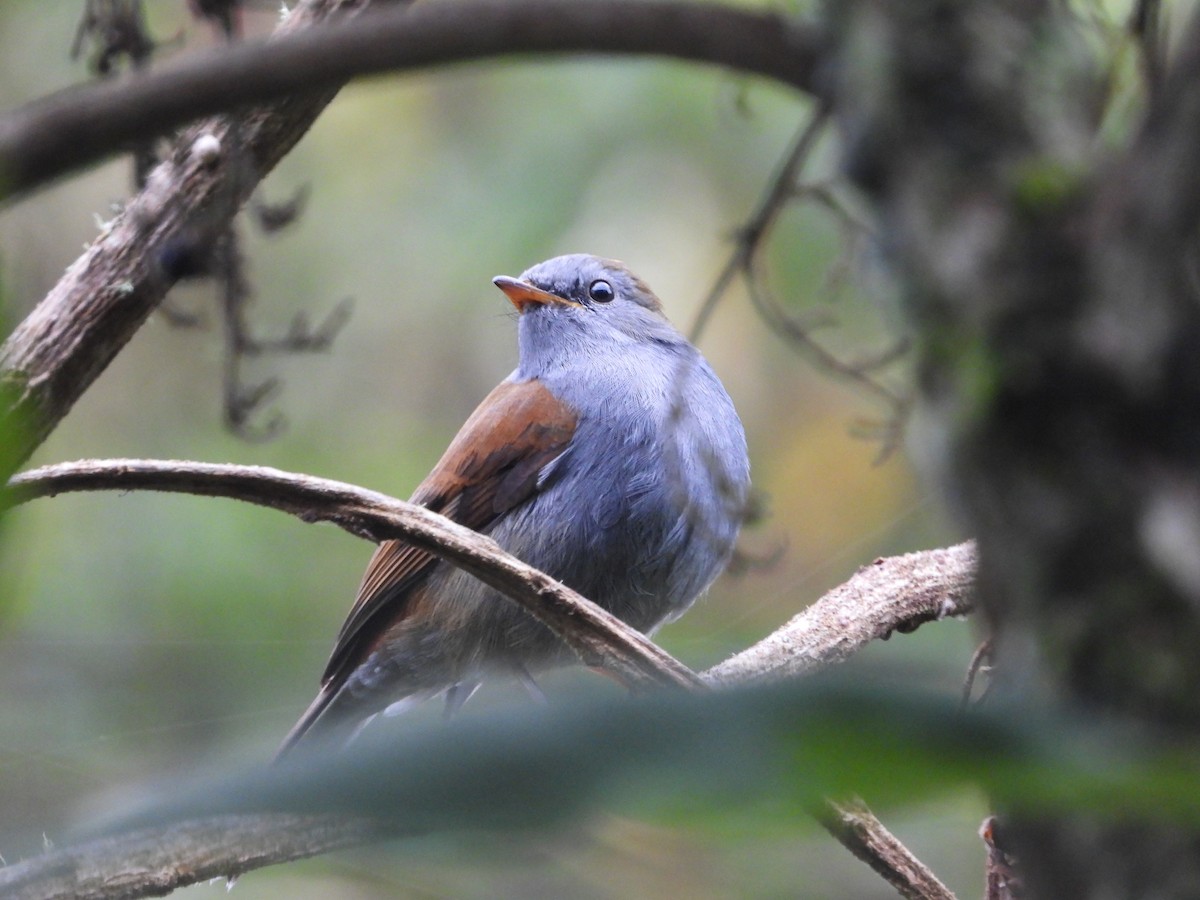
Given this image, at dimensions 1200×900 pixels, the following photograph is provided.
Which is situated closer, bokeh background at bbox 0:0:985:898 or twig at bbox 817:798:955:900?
twig at bbox 817:798:955:900

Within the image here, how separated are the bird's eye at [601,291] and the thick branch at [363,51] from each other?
3816mm

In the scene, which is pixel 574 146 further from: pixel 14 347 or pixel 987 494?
pixel 987 494

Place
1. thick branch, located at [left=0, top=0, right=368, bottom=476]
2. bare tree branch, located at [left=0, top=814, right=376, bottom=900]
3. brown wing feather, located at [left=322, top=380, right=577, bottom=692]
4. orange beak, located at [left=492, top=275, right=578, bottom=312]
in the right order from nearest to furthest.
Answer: bare tree branch, located at [left=0, top=814, right=376, bottom=900] < thick branch, located at [left=0, top=0, right=368, bottom=476] < brown wing feather, located at [left=322, top=380, right=577, bottom=692] < orange beak, located at [left=492, top=275, right=578, bottom=312]

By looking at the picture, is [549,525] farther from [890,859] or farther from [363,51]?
[363,51]

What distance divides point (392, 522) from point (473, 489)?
1972 millimetres

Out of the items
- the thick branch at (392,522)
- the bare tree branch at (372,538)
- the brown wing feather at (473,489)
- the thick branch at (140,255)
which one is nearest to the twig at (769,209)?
the bare tree branch at (372,538)

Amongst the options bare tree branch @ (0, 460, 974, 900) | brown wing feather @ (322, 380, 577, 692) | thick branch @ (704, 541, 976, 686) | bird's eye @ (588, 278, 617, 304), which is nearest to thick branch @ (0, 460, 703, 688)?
bare tree branch @ (0, 460, 974, 900)

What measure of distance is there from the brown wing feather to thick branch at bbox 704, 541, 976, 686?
109cm

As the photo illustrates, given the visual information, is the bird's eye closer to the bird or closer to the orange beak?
the orange beak

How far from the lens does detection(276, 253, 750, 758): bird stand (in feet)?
12.8

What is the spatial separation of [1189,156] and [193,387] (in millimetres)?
7320

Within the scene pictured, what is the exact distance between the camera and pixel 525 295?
4.61 meters

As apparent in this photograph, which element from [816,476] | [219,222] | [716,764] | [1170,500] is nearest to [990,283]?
[1170,500]

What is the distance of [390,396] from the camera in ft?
25.0
